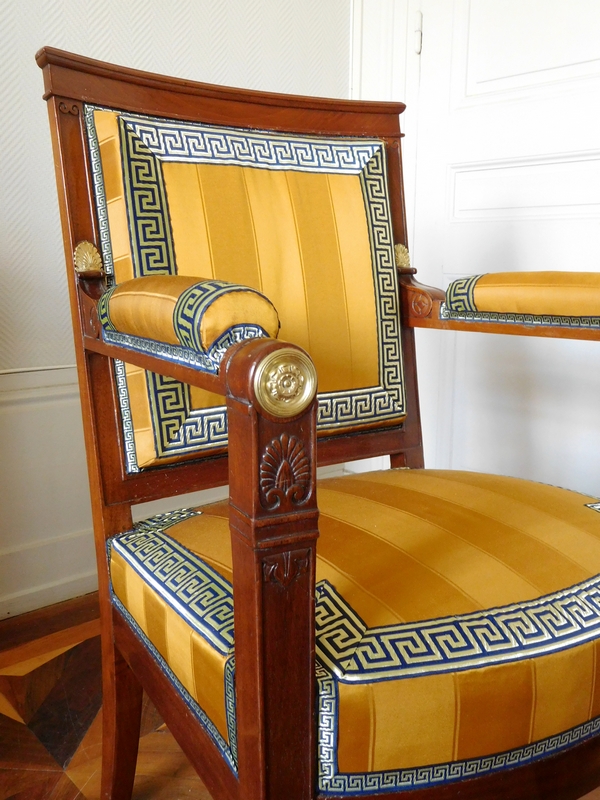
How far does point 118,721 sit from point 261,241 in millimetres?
635

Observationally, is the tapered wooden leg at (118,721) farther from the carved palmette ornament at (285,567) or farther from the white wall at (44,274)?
the white wall at (44,274)

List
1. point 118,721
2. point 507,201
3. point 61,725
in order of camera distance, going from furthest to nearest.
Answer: point 507,201
point 61,725
point 118,721

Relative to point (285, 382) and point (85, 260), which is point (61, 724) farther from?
point (285, 382)

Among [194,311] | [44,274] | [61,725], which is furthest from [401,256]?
[61,725]

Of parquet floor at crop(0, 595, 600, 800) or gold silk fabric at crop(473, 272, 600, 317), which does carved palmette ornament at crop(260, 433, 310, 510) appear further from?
parquet floor at crop(0, 595, 600, 800)

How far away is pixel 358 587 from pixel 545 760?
0.68 feet

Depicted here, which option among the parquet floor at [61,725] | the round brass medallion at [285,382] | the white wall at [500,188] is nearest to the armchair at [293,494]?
the round brass medallion at [285,382]

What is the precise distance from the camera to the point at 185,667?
598 mm

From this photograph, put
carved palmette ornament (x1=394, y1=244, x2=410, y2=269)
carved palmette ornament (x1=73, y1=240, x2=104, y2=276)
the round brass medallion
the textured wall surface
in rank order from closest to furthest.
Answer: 1. the round brass medallion
2. carved palmette ornament (x1=73, y1=240, x2=104, y2=276)
3. carved palmette ornament (x1=394, y1=244, x2=410, y2=269)
4. the textured wall surface

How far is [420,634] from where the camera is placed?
A: 53cm

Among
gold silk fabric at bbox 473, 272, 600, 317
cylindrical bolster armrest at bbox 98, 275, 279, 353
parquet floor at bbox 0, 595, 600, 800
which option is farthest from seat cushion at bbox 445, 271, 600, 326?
parquet floor at bbox 0, 595, 600, 800

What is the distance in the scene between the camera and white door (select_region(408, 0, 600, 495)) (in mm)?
1483

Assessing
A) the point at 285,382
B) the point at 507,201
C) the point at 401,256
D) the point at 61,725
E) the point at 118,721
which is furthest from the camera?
the point at 507,201

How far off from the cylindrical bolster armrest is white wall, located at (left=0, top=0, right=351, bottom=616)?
39.3 inches
